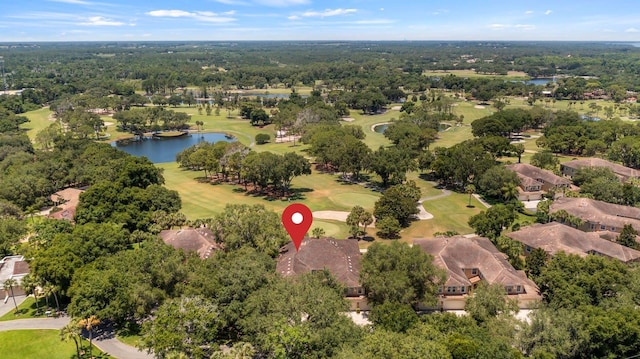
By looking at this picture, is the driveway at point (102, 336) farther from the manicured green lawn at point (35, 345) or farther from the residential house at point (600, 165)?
the residential house at point (600, 165)

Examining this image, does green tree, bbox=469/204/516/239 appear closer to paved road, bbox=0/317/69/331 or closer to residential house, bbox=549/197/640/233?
residential house, bbox=549/197/640/233

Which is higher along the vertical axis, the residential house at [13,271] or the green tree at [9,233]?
the green tree at [9,233]

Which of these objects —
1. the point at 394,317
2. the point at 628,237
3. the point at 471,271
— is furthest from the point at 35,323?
the point at 628,237

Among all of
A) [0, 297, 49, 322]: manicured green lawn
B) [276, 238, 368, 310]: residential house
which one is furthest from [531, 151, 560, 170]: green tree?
[0, 297, 49, 322]: manicured green lawn

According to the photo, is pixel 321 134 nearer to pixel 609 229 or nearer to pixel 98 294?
pixel 609 229

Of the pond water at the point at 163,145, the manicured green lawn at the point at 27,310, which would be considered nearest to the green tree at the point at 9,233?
the manicured green lawn at the point at 27,310

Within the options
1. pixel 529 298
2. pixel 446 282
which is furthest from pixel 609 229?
pixel 446 282
